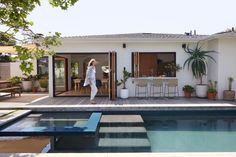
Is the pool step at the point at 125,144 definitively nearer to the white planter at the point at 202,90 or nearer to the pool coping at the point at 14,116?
the pool coping at the point at 14,116

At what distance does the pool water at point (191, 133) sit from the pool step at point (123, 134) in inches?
9.2

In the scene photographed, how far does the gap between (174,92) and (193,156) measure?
26.8ft

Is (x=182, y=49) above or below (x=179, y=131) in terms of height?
above

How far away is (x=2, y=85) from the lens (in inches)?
530

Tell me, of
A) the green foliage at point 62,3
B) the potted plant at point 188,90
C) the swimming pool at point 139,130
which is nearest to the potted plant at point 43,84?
the swimming pool at point 139,130

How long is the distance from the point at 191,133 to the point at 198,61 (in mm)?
5142

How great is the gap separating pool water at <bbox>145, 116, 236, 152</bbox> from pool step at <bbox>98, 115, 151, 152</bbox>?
0.76 ft

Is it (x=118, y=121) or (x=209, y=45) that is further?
(x=209, y=45)

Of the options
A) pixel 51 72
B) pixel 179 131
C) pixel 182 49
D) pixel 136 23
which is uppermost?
pixel 136 23

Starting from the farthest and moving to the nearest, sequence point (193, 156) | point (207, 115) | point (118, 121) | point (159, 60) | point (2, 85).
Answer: point (159, 60) → point (2, 85) → point (207, 115) → point (118, 121) → point (193, 156)

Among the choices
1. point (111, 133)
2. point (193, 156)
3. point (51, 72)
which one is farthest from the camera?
point (51, 72)

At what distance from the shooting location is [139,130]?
729cm

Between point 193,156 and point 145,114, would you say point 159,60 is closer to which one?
point 145,114

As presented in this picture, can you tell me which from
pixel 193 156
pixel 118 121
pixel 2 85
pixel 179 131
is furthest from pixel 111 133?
pixel 2 85
